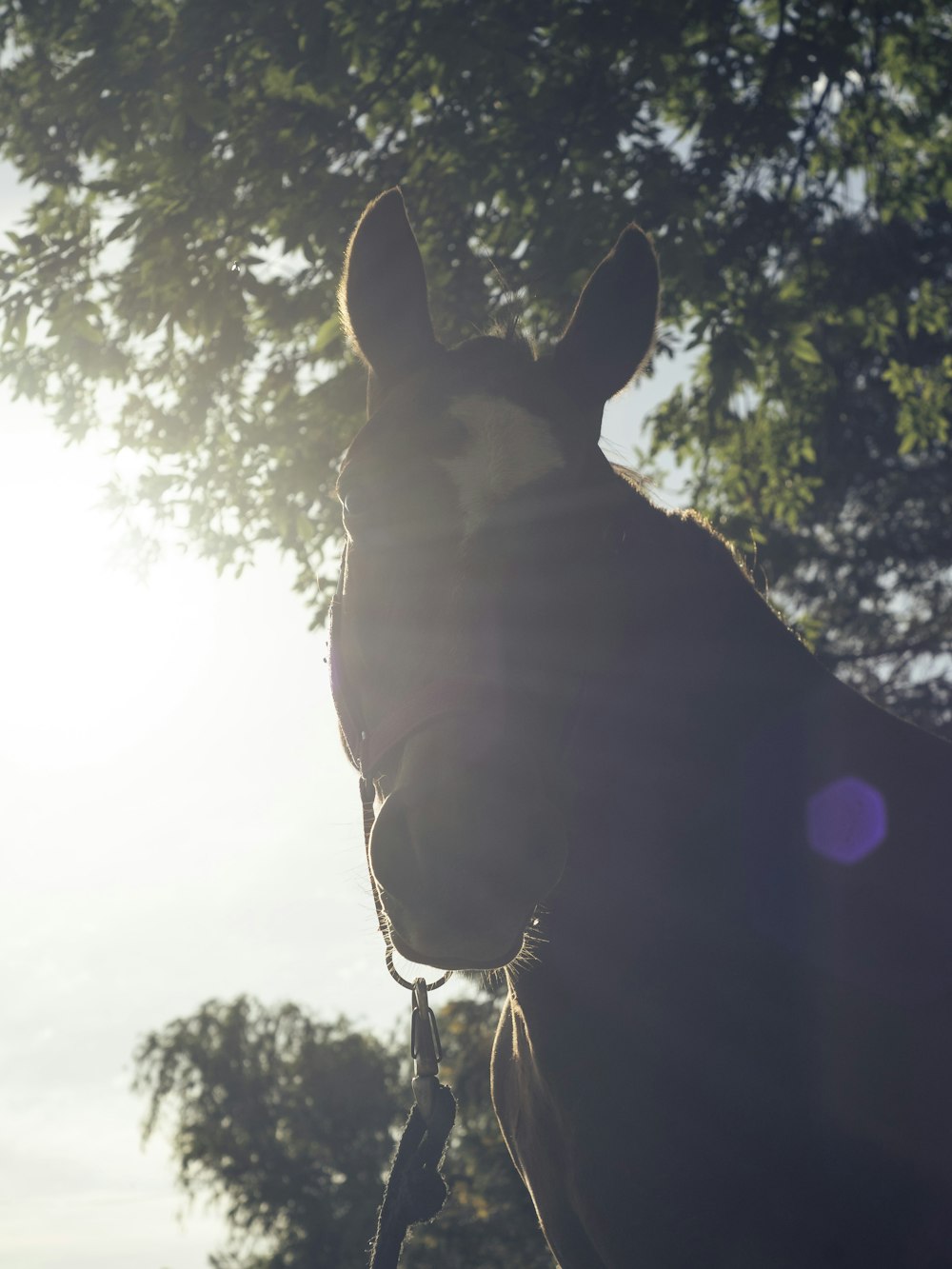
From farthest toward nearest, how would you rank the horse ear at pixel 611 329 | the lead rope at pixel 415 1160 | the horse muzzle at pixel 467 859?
the horse ear at pixel 611 329 → the lead rope at pixel 415 1160 → the horse muzzle at pixel 467 859

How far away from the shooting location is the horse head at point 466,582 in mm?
1730

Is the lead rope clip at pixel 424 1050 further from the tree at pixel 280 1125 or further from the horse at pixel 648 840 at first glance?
the tree at pixel 280 1125

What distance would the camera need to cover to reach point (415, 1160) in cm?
240

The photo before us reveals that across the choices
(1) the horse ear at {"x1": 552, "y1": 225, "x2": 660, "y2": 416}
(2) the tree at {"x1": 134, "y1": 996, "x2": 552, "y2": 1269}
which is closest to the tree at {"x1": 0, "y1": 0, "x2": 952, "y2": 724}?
(1) the horse ear at {"x1": 552, "y1": 225, "x2": 660, "y2": 416}

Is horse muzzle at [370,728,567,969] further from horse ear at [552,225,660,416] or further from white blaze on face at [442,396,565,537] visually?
horse ear at [552,225,660,416]

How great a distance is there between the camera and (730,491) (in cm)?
880

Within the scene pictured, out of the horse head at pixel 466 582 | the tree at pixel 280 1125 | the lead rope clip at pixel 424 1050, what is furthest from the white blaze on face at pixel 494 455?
the tree at pixel 280 1125

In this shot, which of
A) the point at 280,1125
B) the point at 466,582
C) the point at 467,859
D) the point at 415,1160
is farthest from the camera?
the point at 280,1125

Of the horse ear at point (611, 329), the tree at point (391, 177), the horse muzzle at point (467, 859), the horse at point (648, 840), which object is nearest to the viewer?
the horse muzzle at point (467, 859)

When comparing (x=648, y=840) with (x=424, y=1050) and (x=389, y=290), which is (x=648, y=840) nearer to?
(x=424, y=1050)

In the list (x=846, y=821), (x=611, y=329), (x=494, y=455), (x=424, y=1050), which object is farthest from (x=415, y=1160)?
(x=611, y=329)

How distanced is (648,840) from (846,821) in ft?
1.36

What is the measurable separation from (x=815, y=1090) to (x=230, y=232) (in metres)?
5.98

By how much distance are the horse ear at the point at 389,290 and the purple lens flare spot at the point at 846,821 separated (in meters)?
1.48
